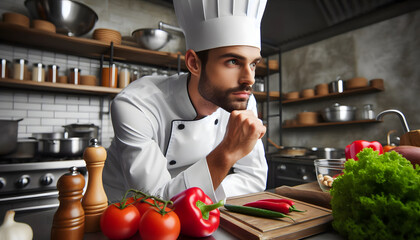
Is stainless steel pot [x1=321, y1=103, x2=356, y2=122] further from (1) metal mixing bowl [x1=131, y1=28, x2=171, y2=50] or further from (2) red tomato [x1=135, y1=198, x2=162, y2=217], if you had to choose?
(2) red tomato [x1=135, y1=198, x2=162, y2=217]

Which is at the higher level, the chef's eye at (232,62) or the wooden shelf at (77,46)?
the wooden shelf at (77,46)

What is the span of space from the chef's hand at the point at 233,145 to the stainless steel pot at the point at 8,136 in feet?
6.62

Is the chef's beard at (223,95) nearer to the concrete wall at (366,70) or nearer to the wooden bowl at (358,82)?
the wooden bowl at (358,82)

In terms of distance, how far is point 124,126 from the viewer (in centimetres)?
106

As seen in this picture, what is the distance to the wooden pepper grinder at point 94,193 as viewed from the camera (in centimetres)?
62

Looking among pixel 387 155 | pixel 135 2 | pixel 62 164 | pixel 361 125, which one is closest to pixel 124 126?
pixel 387 155

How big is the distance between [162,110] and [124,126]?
0.24m

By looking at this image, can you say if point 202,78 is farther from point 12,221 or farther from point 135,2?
point 135,2

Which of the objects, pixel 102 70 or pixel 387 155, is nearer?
pixel 387 155

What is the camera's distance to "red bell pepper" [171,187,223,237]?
59cm

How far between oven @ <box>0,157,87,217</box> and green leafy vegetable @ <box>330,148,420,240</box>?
7.06 feet

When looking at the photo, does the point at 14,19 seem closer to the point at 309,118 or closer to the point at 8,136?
the point at 8,136

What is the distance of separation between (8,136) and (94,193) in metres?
1.99

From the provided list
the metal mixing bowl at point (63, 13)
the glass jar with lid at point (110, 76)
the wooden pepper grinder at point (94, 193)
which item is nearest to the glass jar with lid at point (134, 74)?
the glass jar with lid at point (110, 76)
